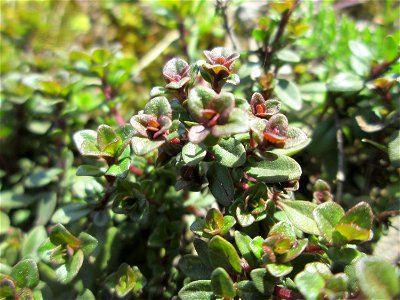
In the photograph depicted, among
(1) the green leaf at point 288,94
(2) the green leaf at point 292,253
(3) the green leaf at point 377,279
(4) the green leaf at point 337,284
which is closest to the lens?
(3) the green leaf at point 377,279

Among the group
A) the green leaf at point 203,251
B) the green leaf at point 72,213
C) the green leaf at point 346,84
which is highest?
the green leaf at point 346,84

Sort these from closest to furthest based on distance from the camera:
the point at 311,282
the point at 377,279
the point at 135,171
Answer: the point at 377,279
the point at 311,282
the point at 135,171

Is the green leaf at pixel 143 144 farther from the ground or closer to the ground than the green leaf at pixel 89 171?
farther from the ground

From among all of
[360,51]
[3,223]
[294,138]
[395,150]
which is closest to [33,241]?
[3,223]

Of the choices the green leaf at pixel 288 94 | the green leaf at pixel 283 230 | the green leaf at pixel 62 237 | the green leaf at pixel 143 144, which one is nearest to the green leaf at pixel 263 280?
the green leaf at pixel 283 230

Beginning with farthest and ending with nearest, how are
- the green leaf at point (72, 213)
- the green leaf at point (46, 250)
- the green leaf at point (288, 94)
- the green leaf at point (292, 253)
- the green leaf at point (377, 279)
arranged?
the green leaf at point (288, 94), the green leaf at point (72, 213), the green leaf at point (46, 250), the green leaf at point (292, 253), the green leaf at point (377, 279)

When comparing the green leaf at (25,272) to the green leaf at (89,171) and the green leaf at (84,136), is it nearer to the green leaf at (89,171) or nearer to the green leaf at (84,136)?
the green leaf at (89,171)

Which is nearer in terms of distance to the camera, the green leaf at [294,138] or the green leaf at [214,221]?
the green leaf at [294,138]

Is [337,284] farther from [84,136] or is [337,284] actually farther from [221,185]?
[84,136]
